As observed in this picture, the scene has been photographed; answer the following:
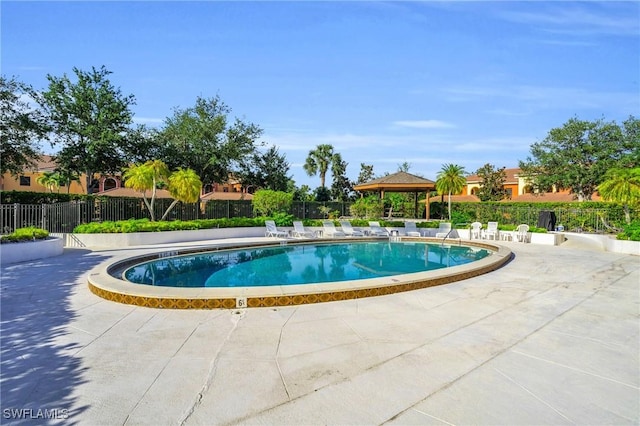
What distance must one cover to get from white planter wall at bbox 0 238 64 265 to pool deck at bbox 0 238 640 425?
15.7 ft

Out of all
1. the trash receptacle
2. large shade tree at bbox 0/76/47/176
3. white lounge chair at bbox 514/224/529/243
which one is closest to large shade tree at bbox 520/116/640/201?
the trash receptacle

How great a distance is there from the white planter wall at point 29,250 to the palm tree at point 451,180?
871 inches

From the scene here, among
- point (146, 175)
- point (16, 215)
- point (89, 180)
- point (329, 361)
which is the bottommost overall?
point (329, 361)

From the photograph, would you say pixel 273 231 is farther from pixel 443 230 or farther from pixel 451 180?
pixel 451 180

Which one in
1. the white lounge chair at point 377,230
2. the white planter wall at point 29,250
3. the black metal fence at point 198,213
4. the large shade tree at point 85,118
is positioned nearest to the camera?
the white planter wall at point 29,250

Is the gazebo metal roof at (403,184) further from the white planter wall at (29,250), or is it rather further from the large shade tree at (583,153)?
the white planter wall at (29,250)

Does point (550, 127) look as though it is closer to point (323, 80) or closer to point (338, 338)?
point (323, 80)

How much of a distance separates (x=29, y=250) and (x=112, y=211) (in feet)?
26.8

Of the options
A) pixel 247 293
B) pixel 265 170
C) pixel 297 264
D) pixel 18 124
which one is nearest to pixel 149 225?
pixel 297 264

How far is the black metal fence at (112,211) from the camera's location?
13785 millimetres

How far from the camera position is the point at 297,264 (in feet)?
41.0

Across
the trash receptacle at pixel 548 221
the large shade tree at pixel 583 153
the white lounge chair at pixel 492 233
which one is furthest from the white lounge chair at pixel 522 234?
the large shade tree at pixel 583 153

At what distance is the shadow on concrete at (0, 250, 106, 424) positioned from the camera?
9.58 ft

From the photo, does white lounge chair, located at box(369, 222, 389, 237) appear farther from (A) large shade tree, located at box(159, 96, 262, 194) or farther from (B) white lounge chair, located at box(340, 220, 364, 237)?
(A) large shade tree, located at box(159, 96, 262, 194)
